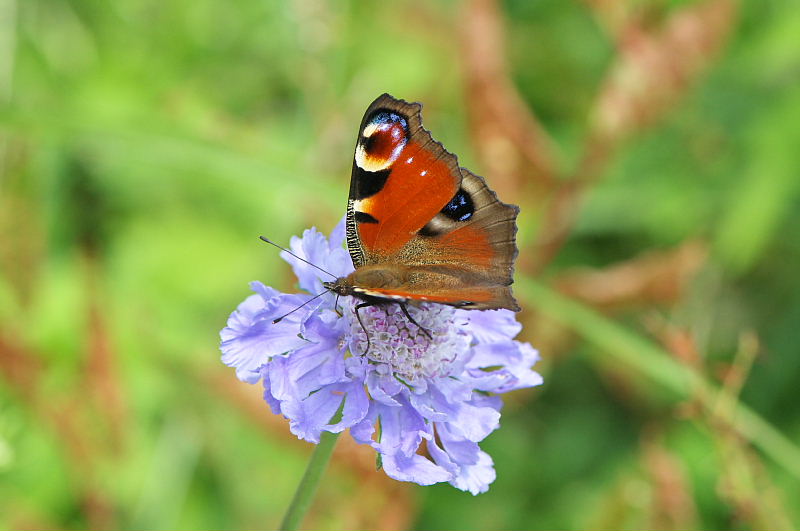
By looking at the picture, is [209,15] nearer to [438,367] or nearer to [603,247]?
[603,247]

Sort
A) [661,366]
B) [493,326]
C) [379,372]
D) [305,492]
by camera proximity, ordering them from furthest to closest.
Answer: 1. [661,366]
2. [493,326]
3. [379,372]
4. [305,492]

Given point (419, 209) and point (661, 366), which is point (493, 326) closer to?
point (419, 209)

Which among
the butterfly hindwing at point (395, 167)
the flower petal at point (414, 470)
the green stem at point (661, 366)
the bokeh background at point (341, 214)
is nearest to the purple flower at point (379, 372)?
the flower petal at point (414, 470)

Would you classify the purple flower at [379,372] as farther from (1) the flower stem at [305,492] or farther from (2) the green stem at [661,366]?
(2) the green stem at [661,366]

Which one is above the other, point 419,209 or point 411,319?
point 419,209

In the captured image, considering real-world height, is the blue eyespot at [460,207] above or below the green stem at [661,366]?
below

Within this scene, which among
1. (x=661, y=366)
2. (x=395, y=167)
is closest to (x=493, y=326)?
(x=395, y=167)

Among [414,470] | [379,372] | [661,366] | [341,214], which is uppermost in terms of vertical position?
[341,214]
